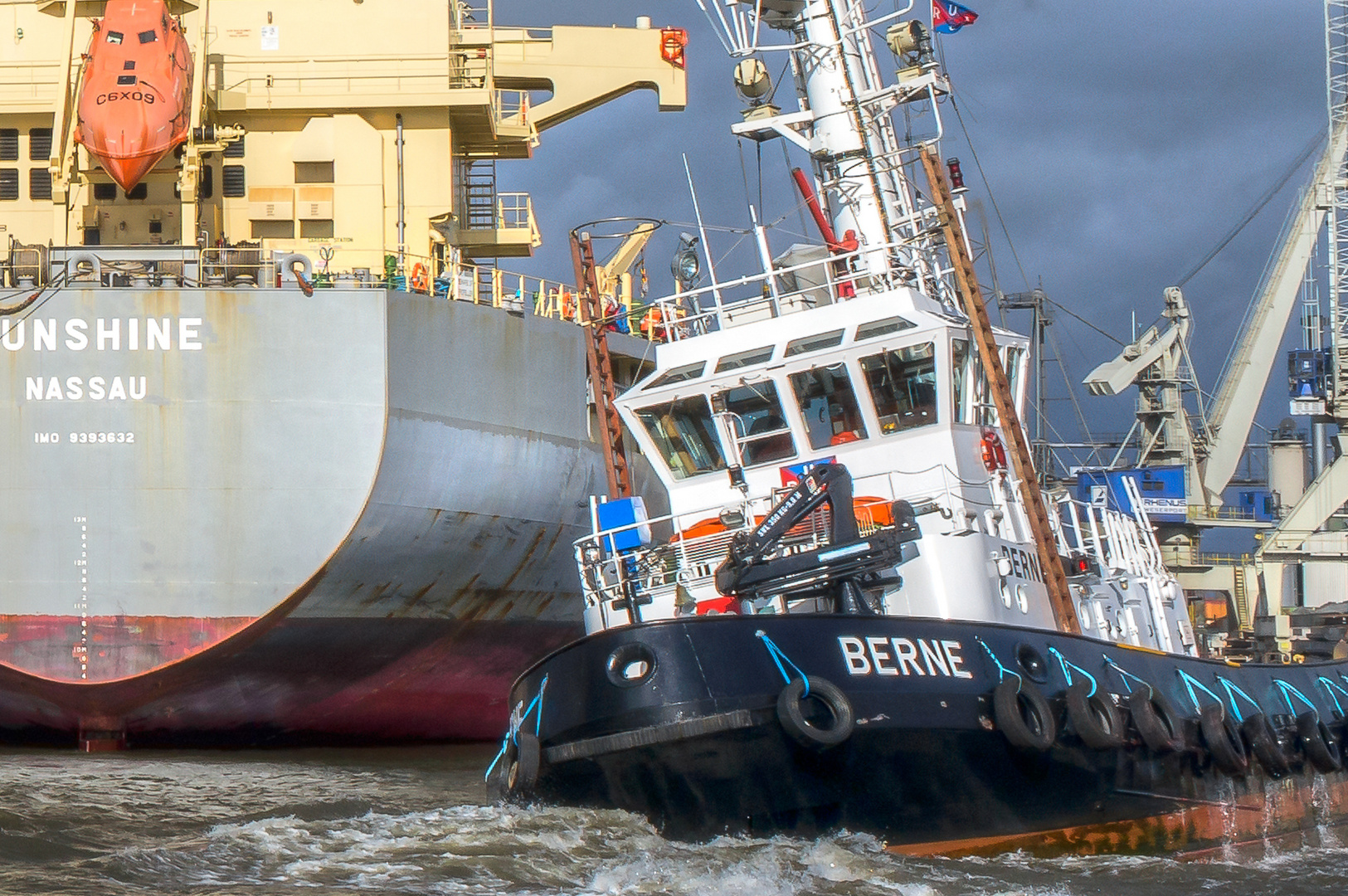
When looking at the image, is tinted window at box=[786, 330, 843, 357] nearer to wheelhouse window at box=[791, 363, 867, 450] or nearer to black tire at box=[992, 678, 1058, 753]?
wheelhouse window at box=[791, 363, 867, 450]

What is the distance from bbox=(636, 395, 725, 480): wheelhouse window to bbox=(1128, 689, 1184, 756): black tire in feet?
12.0

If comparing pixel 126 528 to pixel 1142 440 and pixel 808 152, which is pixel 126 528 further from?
pixel 1142 440

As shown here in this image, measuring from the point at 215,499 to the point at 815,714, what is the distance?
10.3 metres

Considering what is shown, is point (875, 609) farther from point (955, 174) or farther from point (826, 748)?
point (955, 174)

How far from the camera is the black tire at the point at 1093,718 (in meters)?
10.5

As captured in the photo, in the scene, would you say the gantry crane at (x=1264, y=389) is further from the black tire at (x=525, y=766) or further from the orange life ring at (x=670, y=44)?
the black tire at (x=525, y=766)

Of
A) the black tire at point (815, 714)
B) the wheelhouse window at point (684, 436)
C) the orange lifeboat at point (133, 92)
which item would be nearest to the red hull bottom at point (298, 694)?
the orange lifeboat at point (133, 92)

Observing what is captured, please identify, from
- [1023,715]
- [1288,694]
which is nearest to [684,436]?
[1023,715]

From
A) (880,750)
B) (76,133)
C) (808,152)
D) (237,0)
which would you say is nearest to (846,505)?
(880,750)

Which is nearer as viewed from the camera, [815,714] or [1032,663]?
[815,714]

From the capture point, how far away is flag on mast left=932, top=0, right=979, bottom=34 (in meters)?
17.5

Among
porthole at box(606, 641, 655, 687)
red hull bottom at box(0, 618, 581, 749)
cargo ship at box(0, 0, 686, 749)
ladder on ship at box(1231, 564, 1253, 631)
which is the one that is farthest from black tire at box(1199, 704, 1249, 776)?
Result: ladder on ship at box(1231, 564, 1253, 631)

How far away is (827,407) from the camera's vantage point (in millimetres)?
12359

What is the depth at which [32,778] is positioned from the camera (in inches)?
580
